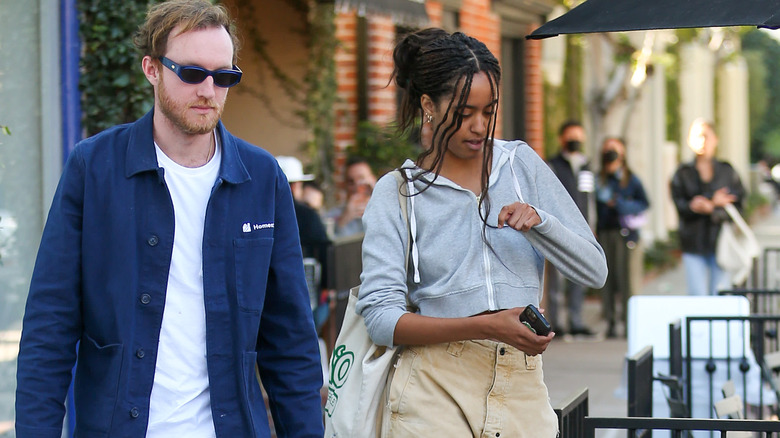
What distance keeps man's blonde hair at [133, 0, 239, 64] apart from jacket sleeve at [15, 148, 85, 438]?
0.35m

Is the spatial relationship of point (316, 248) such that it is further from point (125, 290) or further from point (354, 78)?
point (125, 290)

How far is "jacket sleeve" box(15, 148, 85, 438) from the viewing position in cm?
257

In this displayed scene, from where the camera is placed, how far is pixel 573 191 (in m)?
10.3

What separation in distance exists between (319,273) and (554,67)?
7.37 m

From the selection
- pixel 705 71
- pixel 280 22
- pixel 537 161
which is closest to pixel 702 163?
pixel 280 22

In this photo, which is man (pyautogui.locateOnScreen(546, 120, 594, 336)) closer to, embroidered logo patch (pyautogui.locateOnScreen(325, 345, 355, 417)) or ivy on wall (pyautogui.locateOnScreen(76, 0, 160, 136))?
ivy on wall (pyautogui.locateOnScreen(76, 0, 160, 136))

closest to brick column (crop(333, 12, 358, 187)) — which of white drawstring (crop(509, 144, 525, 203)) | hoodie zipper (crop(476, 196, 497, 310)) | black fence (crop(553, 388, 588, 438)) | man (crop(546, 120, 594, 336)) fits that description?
man (crop(546, 120, 594, 336))

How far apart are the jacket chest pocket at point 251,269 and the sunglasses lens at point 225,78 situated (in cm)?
37

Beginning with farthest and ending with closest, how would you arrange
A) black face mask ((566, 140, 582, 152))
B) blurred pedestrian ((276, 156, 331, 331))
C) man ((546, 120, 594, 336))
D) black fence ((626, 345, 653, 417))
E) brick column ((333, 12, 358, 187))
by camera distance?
black face mask ((566, 140, 582, 152))
man ((546, 120, 594, 336))
brick column ((333, 12, 358, 187))
blurred pedestrian ((276, 156, 331, 331))
black fence ((626, 345, 653, 417))

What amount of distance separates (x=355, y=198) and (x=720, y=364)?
3.43m

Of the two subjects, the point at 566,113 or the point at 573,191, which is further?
the point at 566,113

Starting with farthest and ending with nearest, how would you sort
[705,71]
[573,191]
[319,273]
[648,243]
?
[705,71]
[648,243]
[573,191]
[319,273]

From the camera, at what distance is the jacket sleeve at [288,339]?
114 inches

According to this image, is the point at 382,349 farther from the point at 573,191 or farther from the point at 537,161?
the point at 573,191
